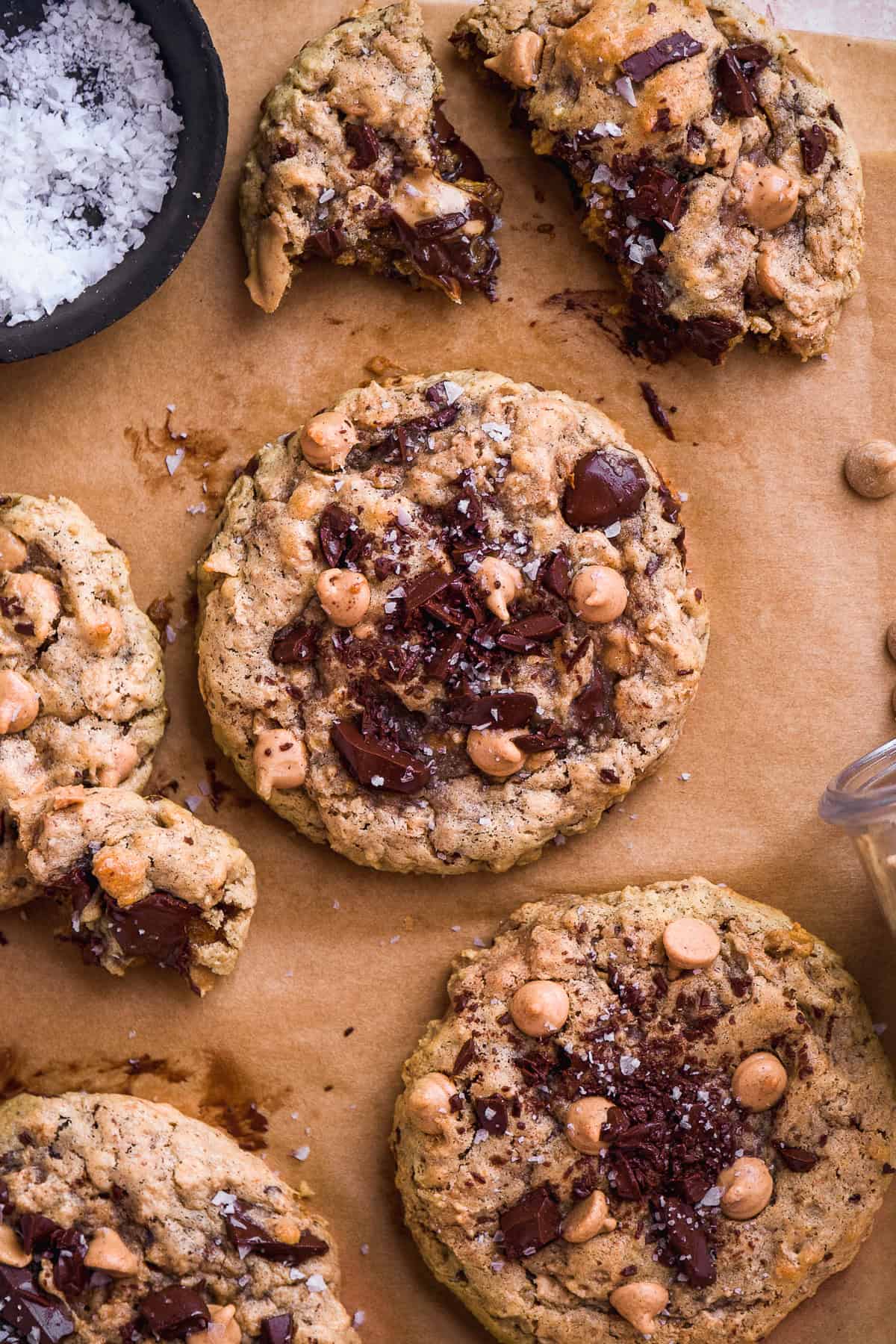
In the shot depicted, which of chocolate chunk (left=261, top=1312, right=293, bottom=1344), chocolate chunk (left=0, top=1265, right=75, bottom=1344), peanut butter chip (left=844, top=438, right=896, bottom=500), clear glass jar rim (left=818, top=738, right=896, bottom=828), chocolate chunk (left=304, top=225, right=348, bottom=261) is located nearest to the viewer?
clear glass jar rim (left=818, top=738, right=896, bottom=828)

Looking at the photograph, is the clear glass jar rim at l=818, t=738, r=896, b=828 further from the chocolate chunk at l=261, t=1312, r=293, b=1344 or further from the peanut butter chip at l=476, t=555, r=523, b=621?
the chocolate chunk at l=261, t=1312, r=293, b=1344

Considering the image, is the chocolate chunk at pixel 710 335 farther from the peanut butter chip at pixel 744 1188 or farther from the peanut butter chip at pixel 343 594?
the peanut butter chip at pixel 744 1188

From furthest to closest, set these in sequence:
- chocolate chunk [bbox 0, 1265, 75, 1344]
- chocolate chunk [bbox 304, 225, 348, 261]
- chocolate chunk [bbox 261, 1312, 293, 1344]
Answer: chocolate chunk [bbox 304, 225, 348, 261]
chocolate chunk [bbox 261, 1312, 293, 1344]
chocolate chunk [bbox 0, 1265, 75, 1344]

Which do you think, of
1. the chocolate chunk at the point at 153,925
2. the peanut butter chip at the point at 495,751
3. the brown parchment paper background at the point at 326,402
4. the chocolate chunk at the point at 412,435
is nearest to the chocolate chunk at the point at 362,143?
the brown parchment paper background at the point at 326,402

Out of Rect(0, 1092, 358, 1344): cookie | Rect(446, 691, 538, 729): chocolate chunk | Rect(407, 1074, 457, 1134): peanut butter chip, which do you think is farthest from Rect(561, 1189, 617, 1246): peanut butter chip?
Rect(446, 691, 538, 729): chocolate chunk

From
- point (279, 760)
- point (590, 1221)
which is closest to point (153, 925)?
point (279, 760)

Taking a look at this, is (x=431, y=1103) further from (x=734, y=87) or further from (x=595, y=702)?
(x=734, y=87)
